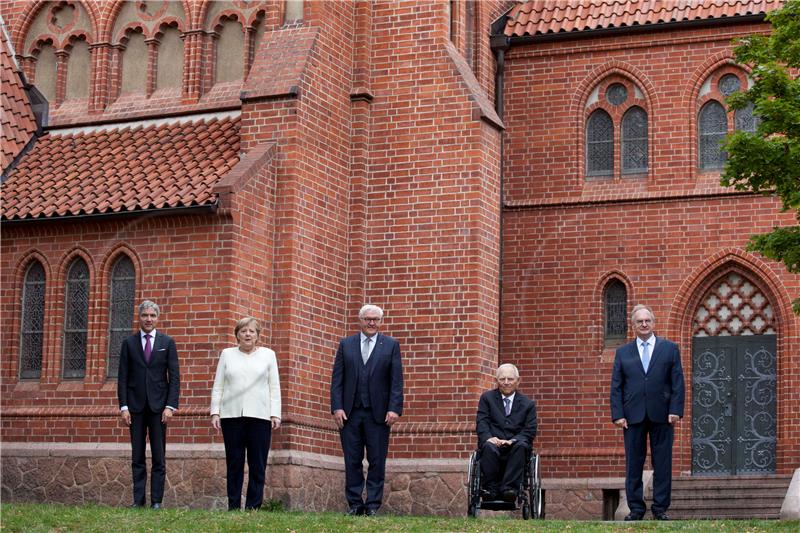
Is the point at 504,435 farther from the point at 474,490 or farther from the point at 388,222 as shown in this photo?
the point at 388,222

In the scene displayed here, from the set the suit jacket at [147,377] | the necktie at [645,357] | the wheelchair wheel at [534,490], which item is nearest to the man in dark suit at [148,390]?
the suit jacket at [147,377]

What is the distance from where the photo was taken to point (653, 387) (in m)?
14.9

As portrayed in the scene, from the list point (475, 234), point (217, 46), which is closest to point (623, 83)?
point (475, 234)

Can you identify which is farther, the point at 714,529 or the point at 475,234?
the point at 475,234

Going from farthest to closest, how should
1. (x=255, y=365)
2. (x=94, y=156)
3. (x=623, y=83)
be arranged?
(x=623, y=83) → (x=94, y=156) → (x=255, y=365)

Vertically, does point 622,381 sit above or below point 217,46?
below

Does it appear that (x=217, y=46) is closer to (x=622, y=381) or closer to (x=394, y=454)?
(x=394, y=454)

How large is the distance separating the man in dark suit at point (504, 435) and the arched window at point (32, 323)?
24.8 ft

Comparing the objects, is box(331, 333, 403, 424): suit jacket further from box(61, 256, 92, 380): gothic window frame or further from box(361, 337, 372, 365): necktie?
box(61, 256, 92, 380): gothic window frame

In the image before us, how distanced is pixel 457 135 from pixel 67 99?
6397 mm

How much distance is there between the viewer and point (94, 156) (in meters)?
21.3

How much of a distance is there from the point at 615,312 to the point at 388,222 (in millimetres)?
3923

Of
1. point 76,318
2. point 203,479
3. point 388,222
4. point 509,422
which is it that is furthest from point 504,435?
point 76,318

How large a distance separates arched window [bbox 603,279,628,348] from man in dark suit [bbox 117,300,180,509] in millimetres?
8750
